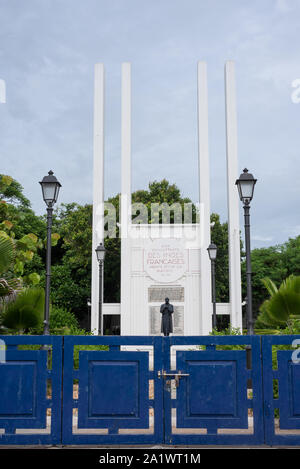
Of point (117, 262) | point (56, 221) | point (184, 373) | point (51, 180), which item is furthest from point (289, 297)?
point (56, 221)

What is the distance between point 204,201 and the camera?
63.3 feet

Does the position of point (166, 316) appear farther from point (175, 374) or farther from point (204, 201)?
point (175, 374)

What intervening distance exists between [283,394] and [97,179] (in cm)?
1601

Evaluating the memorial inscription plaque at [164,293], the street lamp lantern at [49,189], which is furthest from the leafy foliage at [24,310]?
the memorial inscription plaque at [164,293]

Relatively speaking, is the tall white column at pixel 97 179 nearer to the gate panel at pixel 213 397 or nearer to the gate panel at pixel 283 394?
the gate panel at pixel 213 397

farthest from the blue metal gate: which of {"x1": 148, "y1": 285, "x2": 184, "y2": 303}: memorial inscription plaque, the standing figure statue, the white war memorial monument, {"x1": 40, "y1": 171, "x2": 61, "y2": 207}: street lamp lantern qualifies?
{"x1": 148, "y1": 285, "x2": 184, "y2": 303}: memorial inscription plaque

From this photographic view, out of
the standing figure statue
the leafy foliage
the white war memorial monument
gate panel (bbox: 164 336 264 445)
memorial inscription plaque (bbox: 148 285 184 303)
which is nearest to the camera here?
gate panel (bbox: 164 336 264 445)

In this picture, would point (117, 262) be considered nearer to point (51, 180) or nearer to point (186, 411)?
point (51, 180)

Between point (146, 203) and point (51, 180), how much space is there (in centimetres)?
1913

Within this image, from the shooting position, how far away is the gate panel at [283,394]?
4.30m

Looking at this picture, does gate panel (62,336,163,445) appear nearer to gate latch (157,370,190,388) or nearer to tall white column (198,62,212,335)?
gate latch (157,370,190,388)

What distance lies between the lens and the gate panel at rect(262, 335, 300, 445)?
430 centimetres

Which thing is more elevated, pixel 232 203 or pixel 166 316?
pixel 232 203

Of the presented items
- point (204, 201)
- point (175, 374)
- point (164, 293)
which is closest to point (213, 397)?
point (175, 374)
